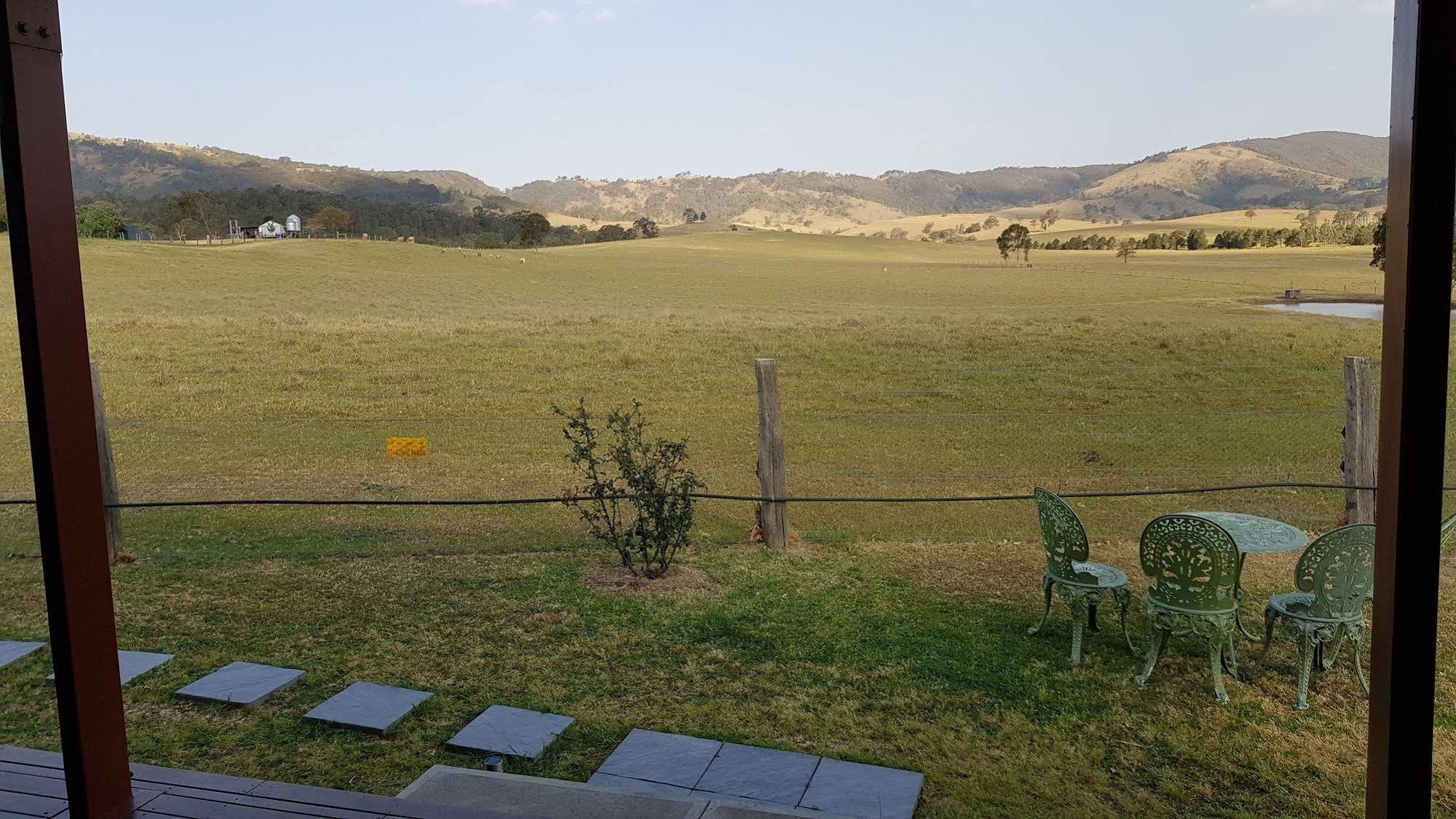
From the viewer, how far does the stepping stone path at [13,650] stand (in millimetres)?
4461

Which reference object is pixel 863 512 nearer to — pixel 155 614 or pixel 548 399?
pixel 155 614

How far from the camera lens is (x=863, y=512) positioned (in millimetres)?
8242

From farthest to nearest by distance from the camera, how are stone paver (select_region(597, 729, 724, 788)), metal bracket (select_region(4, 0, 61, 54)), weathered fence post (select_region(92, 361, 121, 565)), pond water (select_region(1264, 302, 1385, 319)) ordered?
pond water (select_region(1264, 302, 1385, 319)) < weathered fence post (select_region(92, 361, 121, 565)) < stone paver (select_region(597, 729, 724, 788)) < metal bracket (select_region(4, 0, 61, 54))

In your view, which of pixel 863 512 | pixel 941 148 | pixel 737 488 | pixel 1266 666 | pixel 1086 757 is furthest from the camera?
pixel 941 148

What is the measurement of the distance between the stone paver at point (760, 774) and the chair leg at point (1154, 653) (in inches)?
70.4

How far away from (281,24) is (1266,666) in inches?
428

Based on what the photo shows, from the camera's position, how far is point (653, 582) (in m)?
5.88

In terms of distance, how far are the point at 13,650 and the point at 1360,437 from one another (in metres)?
7.72

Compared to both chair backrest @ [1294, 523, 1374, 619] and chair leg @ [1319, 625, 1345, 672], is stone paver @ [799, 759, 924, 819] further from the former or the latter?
chair leg @ [1319, 625, 1345, 672]

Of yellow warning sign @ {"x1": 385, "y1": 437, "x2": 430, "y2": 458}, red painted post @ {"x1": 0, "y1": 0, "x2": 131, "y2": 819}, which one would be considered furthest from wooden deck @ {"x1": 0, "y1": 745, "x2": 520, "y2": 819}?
yellow warning sign @ {"x1": 385, "y1": 437, "x2": 430, "y2": 458}

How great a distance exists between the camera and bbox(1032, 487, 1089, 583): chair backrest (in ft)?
15.0

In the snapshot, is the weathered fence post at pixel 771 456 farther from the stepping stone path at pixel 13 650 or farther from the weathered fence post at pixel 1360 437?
the stepping stone path at pixel 13 650

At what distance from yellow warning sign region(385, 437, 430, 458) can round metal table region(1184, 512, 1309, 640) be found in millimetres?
7663

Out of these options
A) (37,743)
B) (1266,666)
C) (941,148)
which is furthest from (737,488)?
(941,148)
